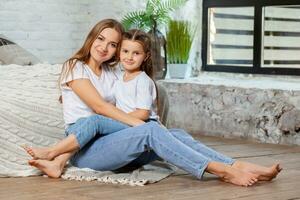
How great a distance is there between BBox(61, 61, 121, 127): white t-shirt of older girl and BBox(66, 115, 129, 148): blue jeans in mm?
51

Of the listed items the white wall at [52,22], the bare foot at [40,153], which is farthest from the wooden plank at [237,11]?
the bare foot at [40,153]

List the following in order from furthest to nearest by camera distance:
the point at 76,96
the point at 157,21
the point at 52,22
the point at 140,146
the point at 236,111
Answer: the point at 52,22 → the point at 157,21 → the point at 236,111 → the point at 76,96 → the point at 140,146

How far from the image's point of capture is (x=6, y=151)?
305 cm

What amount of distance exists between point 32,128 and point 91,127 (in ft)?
1.23

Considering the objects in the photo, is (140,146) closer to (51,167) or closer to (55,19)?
(51,167)

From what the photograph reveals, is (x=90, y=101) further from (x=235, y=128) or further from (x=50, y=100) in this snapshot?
(x=235, y=128)

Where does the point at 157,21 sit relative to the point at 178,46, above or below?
above

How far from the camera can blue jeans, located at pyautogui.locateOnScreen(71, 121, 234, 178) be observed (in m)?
2.78

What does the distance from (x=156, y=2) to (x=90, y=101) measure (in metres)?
2.60

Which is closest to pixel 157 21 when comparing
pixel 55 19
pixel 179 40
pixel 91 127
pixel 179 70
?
pixel 179 40

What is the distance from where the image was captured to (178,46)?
5.30 metres

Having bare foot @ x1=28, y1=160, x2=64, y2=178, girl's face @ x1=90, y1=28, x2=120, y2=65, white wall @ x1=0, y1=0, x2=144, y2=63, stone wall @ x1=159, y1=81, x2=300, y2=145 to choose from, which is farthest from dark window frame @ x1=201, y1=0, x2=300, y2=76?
bare foot @ x1=28, y1=160, x2=64, y2=178

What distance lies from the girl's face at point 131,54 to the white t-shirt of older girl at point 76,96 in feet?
0.44

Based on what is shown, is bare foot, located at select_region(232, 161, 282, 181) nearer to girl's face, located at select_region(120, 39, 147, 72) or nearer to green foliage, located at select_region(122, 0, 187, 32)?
girl's face, located at select_region(120, 39, 147, 72)
